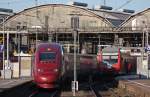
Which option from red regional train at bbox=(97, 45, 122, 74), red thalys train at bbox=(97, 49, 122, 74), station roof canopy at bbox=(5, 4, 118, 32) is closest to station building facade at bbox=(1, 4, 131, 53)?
station roof canopy at bbox=(5, 4, 118, 32)

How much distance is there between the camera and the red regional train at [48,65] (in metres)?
33.9

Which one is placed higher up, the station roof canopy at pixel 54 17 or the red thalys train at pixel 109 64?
the station roof canopy at pixel 54 17

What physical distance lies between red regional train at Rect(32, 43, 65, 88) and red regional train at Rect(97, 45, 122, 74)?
877 inches

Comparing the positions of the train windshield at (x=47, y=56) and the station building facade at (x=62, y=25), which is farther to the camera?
the station building facade at (x=62, y=25)

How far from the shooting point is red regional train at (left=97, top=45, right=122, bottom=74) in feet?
188

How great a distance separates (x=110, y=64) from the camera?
5800 centimetres

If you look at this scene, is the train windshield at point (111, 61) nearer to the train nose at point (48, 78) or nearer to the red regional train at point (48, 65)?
the red regional train at point (48, 65)

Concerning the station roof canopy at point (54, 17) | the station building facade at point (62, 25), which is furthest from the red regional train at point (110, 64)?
the station roof canopy at point (54, 17)

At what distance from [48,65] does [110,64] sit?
Answer: 24.5 m

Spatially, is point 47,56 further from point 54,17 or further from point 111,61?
point 54,17

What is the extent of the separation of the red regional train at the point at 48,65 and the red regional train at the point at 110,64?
22284 mm

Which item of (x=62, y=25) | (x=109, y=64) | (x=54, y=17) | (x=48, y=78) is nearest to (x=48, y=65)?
(x=48, y=78)

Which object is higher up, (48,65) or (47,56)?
(47,56)

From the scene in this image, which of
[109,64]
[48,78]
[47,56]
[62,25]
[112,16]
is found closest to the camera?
[48,78]
